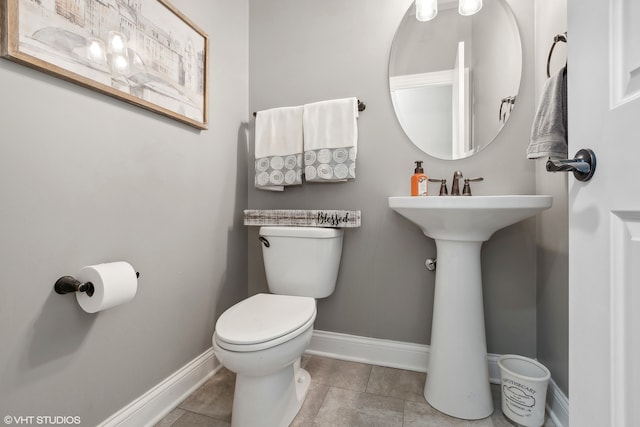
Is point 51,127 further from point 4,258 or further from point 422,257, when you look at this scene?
point 422,257

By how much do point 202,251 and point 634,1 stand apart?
1.52 m

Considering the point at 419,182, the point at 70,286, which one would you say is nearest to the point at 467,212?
the point at 419,182

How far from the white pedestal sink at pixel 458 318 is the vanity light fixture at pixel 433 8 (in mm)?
1018

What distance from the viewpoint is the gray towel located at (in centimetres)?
94

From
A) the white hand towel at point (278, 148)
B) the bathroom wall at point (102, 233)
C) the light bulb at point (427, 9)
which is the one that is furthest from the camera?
the white hand towel at point (278, 148)

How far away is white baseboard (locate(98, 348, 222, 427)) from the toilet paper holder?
49 cm

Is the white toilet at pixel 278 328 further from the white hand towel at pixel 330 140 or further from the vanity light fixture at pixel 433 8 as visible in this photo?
the vanity light fixture at pixel 433 8

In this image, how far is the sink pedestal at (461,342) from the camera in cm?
115

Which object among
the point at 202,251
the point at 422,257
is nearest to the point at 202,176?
the point at 202,251

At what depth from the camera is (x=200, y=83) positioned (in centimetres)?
135

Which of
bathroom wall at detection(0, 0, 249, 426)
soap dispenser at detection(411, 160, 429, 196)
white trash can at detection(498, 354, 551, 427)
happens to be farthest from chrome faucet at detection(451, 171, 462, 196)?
bathroom wall at detection(0, 0, 249, 426)

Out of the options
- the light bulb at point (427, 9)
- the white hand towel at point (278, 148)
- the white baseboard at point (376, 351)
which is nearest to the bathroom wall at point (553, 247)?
the white baseboard at point (376, 351)

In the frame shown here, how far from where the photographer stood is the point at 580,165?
477mm

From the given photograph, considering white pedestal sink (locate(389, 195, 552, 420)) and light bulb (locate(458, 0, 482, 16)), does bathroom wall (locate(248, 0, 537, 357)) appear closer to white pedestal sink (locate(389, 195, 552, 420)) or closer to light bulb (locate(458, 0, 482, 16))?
light bulb (locate(458, 0, 482, 16))
